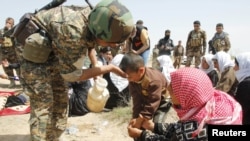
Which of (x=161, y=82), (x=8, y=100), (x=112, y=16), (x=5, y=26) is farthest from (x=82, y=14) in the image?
(x=5, y=26)

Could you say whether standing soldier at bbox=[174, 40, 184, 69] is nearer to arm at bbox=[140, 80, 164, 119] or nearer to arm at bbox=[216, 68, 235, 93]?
arm at bbox=[216, 68, 235, 93]

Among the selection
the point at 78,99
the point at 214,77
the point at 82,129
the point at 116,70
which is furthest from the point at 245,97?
the point at 78,99

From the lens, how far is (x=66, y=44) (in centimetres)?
285

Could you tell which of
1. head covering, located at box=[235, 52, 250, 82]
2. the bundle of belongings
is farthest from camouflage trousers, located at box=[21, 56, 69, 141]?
the bundle of belongings

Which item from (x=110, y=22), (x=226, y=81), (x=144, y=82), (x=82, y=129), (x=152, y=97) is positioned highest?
(x=110, y=22)

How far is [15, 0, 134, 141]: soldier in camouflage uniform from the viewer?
9.05 feet

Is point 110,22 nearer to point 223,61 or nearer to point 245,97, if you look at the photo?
point 245,97

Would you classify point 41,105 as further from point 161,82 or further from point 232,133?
point 232,133

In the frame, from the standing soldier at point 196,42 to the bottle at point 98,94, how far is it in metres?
6.01

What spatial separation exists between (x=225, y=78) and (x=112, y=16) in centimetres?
265

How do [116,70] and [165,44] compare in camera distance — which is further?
[165,44]

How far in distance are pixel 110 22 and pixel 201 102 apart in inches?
36.4

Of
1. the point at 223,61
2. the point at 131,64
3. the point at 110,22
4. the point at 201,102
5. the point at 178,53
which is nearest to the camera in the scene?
the point at 201,102

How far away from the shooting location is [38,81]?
3.19m
